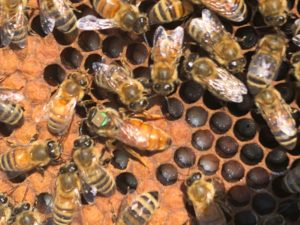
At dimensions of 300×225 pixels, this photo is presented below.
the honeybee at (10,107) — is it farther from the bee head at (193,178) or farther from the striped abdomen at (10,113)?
the bee head at (193,178)

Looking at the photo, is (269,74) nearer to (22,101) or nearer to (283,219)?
(283,219)

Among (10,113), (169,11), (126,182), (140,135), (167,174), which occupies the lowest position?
(126,182)

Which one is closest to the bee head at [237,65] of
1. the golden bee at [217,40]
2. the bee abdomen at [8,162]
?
the golden bee at [217,40]

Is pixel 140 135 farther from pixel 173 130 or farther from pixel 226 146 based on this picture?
pixel 226 146

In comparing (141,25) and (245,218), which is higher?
(141,25)

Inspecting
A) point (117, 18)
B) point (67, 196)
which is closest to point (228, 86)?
point (117, 18)

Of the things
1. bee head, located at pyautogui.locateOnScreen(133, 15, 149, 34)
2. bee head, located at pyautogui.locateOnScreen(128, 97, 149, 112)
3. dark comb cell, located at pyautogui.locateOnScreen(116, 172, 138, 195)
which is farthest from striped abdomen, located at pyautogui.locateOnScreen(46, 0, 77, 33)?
dark comb cell, located at pyautogui.locateOnScreen(116, 172, 138, 195)

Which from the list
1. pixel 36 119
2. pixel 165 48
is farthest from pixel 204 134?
pixel 36 119
